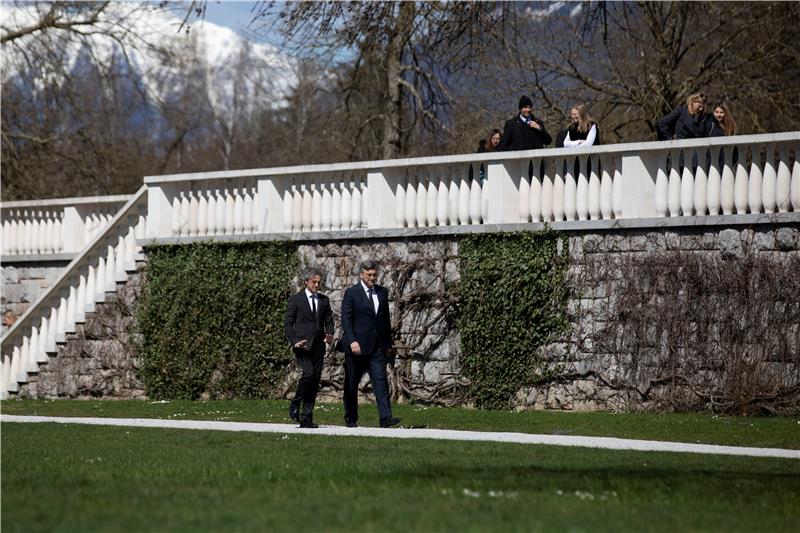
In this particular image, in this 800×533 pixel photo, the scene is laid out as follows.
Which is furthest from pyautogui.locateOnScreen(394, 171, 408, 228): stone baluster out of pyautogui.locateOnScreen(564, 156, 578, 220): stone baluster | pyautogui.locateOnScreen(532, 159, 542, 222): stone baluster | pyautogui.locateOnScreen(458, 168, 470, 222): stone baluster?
pyautogui.locateOnScreen(564, 156, 578, 220): stone baluster

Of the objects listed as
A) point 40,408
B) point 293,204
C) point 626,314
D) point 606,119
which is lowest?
point 40,408

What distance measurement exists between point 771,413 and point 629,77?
38.1ft

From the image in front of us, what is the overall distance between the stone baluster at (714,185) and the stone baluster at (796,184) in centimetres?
87

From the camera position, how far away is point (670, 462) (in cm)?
1244

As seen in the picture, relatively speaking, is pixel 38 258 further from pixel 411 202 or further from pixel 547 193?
pixel 547 193

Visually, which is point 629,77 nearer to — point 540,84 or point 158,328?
point 540,84

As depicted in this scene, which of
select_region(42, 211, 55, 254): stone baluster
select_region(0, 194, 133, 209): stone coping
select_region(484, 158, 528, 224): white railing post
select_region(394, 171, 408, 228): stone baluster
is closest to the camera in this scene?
select_region(484, 158, 528, 224): white railing post

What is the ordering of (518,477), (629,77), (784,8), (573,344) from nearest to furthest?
(518,477) → (573,344) → (784,8) → (629,77)

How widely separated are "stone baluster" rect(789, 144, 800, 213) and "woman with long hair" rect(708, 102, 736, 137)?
127cm

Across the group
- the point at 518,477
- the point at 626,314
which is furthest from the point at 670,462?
the point at 626,314

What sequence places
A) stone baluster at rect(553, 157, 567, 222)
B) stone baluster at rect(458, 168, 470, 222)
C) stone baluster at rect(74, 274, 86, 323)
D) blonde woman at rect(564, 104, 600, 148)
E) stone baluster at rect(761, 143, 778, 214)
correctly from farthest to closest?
1. stone baluster at rect(74, 274, 86, 323)
2. stone baluster at rect(458, 168, 470, 222)
3. blonde woman at rect(564, 104, 600, 148)
4. stone baluster at rect(553, 157, 567, 222)
5. stone baluster at rect(761, 143, 778, 214)

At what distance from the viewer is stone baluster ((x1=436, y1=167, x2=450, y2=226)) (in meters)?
19.7

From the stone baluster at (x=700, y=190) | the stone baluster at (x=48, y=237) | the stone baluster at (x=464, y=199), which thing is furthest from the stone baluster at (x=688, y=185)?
the stone baluster at (x=48, y=237)

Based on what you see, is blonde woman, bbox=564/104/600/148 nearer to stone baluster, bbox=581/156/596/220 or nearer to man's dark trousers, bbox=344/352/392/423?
stone baluster, bbox=581/156/596/220
